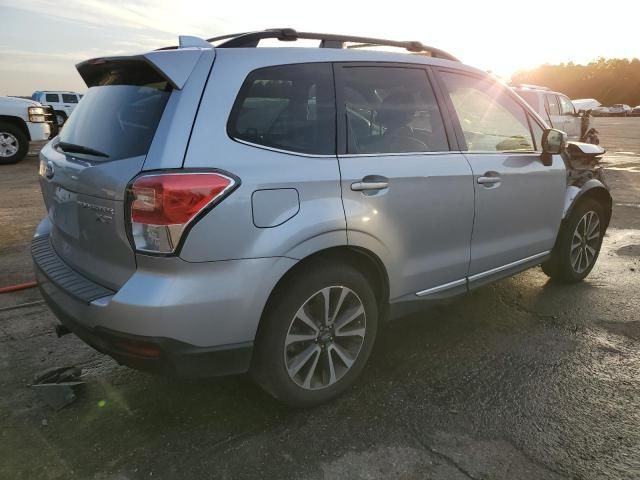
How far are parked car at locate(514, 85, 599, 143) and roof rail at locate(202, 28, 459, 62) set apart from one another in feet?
32.9

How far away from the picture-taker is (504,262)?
3686 mm

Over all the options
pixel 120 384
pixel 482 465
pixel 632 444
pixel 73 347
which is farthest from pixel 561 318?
pixel 73 347

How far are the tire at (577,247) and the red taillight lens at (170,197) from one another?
3.25m

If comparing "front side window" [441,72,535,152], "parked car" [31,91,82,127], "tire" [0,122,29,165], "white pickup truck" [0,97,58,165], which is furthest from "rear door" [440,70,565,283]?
"parked car" [31,91,82,127]

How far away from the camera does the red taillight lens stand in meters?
2.12

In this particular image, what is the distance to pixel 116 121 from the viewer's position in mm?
2518

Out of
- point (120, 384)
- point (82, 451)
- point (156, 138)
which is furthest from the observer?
point (120, 384)

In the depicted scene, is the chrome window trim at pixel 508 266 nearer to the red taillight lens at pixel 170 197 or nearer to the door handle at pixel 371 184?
the door handle at pixel 371 184

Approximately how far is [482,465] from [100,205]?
6.64 feet

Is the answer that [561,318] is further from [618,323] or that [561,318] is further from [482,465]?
[482,465]

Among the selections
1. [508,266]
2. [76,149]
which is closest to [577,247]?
[508,266]

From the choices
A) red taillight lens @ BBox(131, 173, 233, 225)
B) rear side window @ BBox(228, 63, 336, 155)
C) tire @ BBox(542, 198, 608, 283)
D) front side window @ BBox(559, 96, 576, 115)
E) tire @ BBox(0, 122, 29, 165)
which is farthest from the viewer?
front side window @ BBox(559, 96, 576, 115)

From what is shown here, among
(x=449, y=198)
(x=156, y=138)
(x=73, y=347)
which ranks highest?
(x=156, y=138)

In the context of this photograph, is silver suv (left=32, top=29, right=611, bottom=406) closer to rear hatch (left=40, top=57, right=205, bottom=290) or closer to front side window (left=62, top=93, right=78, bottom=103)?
rear hatch (left=40, top=57, right=205, bottom=290)
